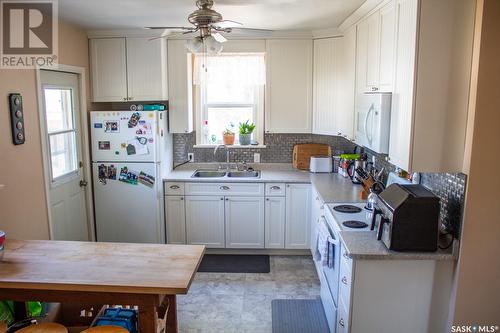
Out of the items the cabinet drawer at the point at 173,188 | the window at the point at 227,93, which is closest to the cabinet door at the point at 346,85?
the window at the point at 227,93

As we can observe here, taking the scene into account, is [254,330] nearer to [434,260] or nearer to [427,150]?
[434,260]

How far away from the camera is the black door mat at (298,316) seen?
3041 millimetres

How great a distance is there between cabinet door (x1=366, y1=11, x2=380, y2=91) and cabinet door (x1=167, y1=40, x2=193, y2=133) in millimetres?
1956

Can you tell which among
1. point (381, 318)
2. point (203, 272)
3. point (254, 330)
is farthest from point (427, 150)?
point (203, 272)

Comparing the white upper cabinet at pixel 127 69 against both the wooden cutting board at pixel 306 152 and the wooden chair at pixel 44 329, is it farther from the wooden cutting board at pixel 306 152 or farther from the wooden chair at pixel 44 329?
the wooden chair at pixel 44 329

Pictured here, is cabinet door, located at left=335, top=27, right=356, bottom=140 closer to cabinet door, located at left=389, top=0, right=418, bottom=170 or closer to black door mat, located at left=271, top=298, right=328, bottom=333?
cabinet door, located at left=389, top=0, right=418, bottom=170

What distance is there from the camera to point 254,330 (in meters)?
3.02

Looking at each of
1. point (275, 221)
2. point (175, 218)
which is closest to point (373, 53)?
point (275, 221)

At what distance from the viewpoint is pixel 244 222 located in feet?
14.0

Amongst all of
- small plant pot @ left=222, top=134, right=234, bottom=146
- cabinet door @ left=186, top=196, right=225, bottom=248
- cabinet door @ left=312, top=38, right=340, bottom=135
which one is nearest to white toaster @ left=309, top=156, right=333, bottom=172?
cabinet door @ left=312, top=38, right=340, bottom=135

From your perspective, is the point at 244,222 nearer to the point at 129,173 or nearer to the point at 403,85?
the point at 129,173

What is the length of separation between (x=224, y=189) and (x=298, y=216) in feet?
2.68

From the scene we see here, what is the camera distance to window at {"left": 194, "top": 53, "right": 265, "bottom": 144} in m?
4.56

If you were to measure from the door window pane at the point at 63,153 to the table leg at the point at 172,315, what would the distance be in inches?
74.5
